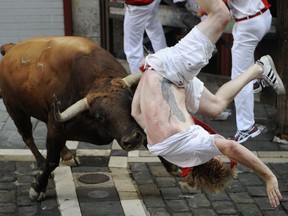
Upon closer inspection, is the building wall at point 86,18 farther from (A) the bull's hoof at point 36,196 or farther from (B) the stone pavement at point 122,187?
(A) the bull's hoof at point 36,196

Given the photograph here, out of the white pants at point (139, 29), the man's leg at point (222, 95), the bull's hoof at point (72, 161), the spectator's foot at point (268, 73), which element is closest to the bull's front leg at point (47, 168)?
the bull's hoof at point (72, 161)

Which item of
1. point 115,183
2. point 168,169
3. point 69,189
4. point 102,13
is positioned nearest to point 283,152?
point 168,169

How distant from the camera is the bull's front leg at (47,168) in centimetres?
594

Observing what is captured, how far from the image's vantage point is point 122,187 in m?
6.35

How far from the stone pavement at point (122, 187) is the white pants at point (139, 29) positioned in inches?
68.1

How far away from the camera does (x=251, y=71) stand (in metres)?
5.80

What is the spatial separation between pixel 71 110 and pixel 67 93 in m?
0.46

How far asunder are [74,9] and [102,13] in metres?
0.46

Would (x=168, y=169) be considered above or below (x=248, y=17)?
below

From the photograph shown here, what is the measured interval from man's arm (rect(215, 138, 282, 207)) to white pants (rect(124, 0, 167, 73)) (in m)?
4.01

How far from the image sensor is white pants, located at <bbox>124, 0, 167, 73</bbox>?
332 inches

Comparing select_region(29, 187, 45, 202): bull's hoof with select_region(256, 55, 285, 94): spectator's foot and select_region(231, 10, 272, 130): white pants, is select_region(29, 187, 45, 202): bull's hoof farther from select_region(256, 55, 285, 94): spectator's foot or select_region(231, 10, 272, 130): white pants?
select_region(231, 10, 272, 130): white pants

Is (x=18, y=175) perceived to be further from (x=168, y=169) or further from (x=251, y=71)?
(x=251, y=71)

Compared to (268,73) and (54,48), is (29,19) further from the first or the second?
(268,73)
